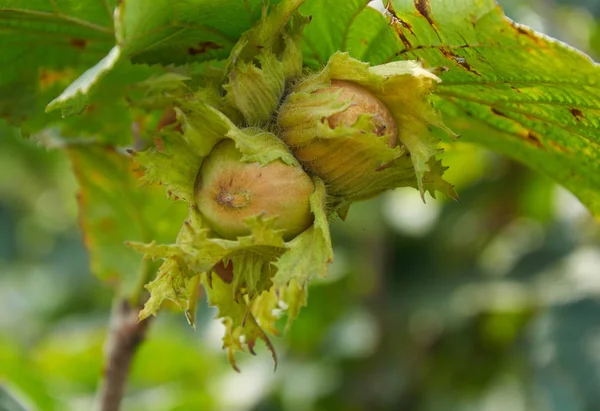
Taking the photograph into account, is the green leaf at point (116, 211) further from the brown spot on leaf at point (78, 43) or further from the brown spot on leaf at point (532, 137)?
the brown spot on leaf at point (532, 137)

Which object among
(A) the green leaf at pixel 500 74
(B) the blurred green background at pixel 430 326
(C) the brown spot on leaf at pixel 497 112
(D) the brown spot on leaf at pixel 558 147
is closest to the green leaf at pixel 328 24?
(A) the green leaf at pixel 500 74

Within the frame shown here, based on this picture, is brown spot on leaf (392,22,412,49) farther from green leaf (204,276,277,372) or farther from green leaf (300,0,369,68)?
green leaf (204,276,277,372)

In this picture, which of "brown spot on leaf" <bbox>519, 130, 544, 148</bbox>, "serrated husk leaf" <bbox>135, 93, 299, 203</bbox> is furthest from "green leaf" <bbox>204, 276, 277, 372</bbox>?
"brown spot on leaf" <bbox>519, 130, 544, 148</bbox>

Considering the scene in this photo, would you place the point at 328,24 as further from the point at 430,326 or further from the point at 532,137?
the point at 430,326

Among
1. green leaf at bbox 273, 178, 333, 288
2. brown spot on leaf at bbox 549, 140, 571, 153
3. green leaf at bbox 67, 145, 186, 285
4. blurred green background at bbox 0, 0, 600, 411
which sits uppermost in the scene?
green leaf at bbox 273, 178, 333, 288

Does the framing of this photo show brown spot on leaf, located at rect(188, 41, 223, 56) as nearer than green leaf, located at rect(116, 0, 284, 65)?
No

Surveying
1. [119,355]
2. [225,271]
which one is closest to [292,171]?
[225,271]

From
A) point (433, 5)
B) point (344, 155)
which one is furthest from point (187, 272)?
point (433, 5)
